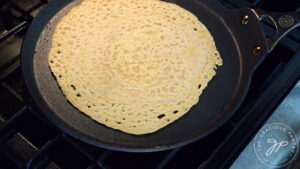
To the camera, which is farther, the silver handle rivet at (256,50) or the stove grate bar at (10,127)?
the silver handle rivet at (256,50)

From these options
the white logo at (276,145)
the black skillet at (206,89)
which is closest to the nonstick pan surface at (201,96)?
the black skillet at (206,89)

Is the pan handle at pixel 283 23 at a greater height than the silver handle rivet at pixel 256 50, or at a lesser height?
greater

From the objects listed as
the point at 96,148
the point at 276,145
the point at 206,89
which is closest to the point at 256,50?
the point at 206,89

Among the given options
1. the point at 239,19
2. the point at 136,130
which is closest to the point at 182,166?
the point at 136,130

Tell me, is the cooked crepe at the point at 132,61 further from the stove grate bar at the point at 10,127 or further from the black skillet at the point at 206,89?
the stove grate bar at the point at 10,127

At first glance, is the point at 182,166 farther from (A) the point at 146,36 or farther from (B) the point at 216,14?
(B) the point at 216,14

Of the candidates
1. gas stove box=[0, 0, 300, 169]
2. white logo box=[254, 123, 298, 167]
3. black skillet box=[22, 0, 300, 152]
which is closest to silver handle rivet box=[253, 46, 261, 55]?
black skillet box=[22, 0, 300, 152]
